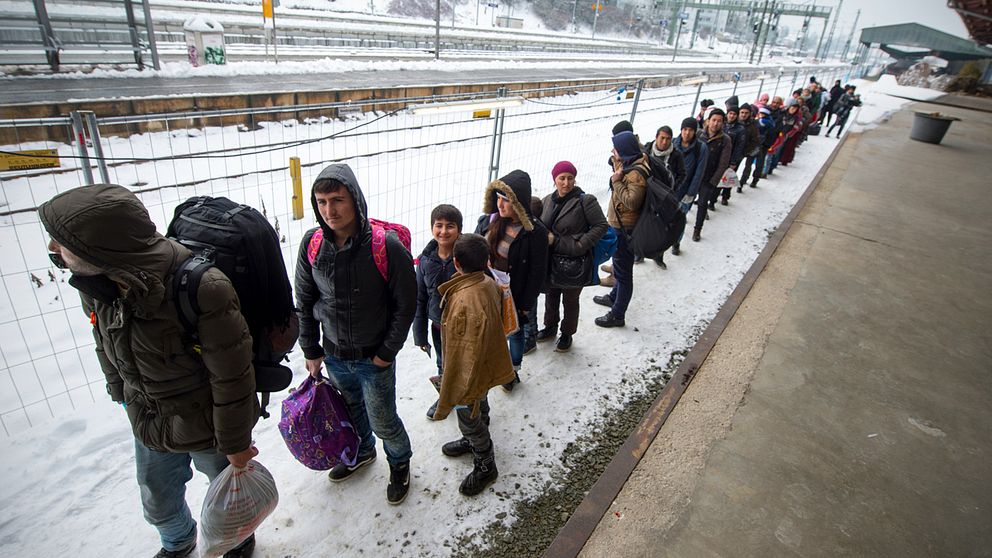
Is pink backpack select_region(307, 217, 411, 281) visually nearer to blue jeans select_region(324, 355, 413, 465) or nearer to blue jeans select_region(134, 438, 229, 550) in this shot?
blue jeans select_region(324, 355, 413, 465)

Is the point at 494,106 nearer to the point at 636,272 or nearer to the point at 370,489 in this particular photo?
the point at 636,272

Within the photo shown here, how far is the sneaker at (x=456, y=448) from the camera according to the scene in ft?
10.5

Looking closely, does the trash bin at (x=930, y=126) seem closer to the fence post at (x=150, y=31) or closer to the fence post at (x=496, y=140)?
the fence post at (x=496, y=140)

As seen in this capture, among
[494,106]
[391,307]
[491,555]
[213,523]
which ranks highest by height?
[494,106]

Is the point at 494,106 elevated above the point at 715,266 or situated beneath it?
elevated above

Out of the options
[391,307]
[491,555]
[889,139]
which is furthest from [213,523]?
[889,139]

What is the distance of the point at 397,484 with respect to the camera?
286 cm

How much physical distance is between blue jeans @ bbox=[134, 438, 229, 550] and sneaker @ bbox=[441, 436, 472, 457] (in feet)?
4.44

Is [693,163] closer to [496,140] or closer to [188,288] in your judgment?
[496,140]

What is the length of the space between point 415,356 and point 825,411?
3.35 metres

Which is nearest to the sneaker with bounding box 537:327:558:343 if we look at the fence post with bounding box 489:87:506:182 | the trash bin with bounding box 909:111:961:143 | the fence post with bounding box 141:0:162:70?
the fence post with bounding box 489:87:506:182

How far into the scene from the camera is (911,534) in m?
2.82

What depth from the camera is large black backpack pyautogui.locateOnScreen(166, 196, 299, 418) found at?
1.77 metres

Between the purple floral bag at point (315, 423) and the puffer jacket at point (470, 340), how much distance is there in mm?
555
